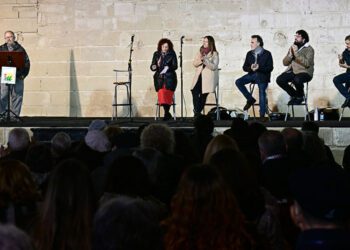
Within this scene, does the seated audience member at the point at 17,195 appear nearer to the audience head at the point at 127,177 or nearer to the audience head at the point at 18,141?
the audience head at the point at 127,177

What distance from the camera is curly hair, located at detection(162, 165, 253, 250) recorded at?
2.72m

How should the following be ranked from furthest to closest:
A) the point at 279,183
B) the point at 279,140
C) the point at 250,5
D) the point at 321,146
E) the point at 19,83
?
1. the point at 250,5
2. the point at 19,83
3. the point at 321,146
4. the point at 279,140
5. the point at 279,183

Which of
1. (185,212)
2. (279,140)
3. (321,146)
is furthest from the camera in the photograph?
(321,146)

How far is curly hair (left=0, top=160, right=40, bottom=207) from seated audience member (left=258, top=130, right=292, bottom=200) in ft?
4.94

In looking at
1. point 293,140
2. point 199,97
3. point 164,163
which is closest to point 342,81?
point 199,97

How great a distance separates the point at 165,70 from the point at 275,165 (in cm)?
686

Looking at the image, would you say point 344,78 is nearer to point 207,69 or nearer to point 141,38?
point 207,69

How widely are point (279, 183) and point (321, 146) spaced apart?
1084 millimetres

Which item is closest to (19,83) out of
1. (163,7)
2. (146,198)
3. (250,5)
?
(163,7)

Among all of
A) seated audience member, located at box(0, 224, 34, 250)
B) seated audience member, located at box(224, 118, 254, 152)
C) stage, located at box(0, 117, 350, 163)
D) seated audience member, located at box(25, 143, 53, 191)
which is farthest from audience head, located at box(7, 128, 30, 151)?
stage, located at box(0, 117, 350, 163)

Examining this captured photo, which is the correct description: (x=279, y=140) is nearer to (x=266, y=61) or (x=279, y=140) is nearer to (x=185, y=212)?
(x=185, y=212)

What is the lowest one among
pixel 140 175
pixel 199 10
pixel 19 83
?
pixel 140 175

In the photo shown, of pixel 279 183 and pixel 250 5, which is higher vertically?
pixel 250 5

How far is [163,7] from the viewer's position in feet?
43.3
